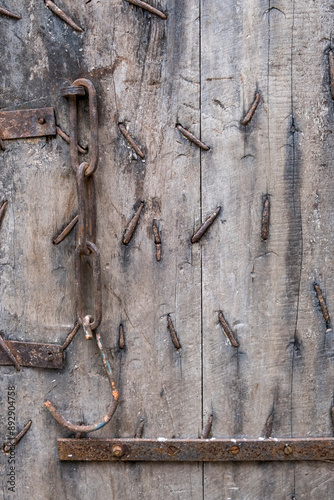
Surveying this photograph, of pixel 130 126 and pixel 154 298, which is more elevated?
pixel 130 126

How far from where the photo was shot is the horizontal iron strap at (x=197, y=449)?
1.23 meters

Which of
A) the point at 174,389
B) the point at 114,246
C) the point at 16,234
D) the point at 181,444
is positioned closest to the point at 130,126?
the point at 114,246

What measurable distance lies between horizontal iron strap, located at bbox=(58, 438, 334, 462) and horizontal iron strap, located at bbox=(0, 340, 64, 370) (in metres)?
0.20

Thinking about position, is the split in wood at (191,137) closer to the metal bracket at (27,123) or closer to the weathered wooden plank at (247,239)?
the weathered wooden plank at (247,239)

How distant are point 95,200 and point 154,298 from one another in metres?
0.29

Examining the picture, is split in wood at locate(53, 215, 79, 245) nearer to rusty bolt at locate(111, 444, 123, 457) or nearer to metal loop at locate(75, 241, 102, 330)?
metal loop at locate(75, 241, 102, 330)

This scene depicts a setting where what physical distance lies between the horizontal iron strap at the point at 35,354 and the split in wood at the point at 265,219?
23.4 inches

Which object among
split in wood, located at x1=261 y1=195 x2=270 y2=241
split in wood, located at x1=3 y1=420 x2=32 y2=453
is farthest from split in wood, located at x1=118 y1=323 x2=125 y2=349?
split in wood, located at x1=261 y1=195 x2=270 y2=241

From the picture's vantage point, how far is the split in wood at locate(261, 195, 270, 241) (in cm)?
120

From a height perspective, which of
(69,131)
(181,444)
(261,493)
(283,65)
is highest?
(283,65)

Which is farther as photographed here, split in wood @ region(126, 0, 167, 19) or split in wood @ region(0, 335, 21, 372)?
split in wood @ region(0, 335, 21, 372)

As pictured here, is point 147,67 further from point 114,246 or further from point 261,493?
point 261,493

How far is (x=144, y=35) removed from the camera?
1169 millimetres

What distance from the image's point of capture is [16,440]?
128 centimetres
